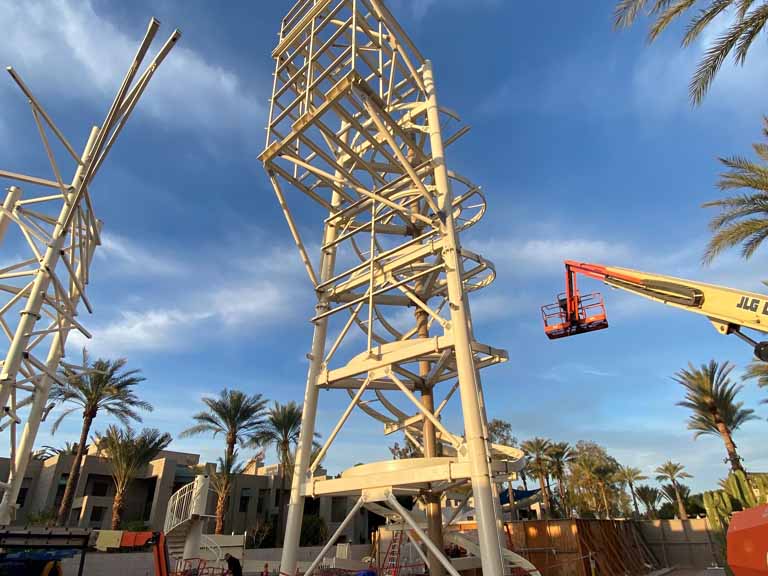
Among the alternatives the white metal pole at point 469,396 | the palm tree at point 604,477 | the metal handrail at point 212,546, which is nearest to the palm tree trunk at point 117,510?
the metal handrail at point 212,546

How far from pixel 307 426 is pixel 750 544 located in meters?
9.08

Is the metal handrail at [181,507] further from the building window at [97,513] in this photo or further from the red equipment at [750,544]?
the building window at [97,513]

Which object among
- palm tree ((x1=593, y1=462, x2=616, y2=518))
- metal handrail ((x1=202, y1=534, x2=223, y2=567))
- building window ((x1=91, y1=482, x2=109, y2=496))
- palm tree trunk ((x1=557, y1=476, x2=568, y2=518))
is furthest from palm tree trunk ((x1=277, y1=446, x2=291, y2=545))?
palm tree ((x1=593, y1=462, x2=616, y2=518))

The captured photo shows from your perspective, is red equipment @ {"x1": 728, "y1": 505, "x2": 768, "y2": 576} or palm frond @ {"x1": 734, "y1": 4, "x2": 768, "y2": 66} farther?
palm frond @ {"x1": 734, "y1": 4, "x2": 768, "y2": 66}

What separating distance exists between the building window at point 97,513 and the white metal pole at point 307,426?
25.4 m

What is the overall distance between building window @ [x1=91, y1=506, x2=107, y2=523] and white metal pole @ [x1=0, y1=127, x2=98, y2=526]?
2717 centimetres

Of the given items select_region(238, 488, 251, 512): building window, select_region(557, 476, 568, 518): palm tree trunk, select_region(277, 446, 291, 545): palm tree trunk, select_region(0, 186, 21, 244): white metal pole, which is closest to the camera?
select_region(0, 186, 21, 244): white metal pole

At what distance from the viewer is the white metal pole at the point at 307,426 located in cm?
1141

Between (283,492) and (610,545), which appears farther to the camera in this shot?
(283,492)

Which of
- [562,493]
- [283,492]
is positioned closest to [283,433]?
[283,492]

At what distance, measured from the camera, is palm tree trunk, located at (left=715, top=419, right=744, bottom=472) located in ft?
87.9

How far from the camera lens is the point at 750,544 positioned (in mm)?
5246

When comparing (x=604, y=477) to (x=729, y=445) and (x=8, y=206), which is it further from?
(x=8, y=206)

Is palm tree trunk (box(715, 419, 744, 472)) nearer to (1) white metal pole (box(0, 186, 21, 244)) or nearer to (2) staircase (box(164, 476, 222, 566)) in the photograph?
(2) staircase (box(164, 476, 222, 566))
